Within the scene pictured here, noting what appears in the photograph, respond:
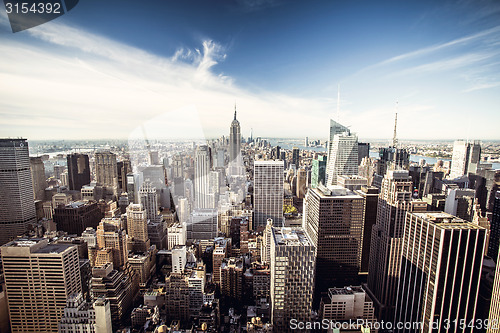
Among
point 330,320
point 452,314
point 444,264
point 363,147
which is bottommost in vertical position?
point 330,320

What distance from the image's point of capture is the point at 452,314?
454cm

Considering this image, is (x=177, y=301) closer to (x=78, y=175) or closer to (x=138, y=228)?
(x=138, y=228)

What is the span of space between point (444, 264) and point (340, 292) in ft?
7.42

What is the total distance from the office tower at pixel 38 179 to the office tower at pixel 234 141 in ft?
23.5

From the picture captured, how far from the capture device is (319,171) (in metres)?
15.2

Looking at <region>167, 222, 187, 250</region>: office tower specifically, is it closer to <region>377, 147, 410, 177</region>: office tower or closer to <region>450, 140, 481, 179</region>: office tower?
<region>377, 147, 410, 177</region>: office tower

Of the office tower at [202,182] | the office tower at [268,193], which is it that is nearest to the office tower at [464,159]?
the office tower at [268,193]

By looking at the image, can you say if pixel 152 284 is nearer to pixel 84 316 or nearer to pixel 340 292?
pixel 84 316

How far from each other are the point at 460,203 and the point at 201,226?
9.59 m

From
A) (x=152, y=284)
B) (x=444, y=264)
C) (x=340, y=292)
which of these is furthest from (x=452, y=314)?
(x=152, y=284)

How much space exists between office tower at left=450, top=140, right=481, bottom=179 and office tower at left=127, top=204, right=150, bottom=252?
11381mm

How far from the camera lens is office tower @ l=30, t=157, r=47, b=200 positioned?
31.0 feet

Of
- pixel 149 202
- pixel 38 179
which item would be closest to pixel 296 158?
pixel 149 202

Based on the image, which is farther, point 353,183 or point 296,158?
point 296,158
